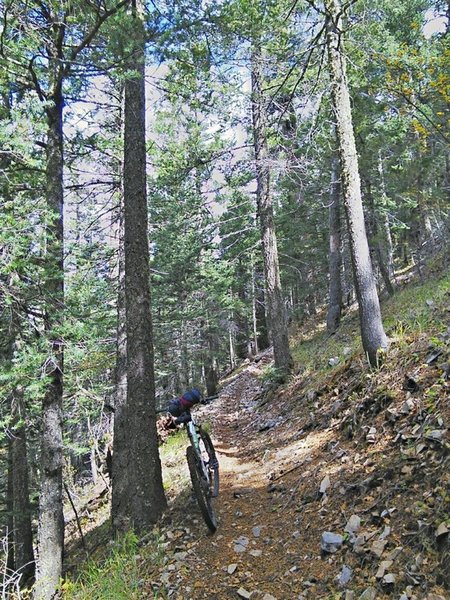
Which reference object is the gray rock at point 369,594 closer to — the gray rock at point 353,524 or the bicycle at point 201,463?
the gray rock at point 353,524

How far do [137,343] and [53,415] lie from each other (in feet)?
7.47

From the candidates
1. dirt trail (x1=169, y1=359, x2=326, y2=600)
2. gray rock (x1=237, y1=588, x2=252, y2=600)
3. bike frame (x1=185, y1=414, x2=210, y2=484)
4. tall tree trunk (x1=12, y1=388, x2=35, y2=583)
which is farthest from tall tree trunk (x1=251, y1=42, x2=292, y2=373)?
gray rock (x1=237, y1=588, x2=252, y2=600)

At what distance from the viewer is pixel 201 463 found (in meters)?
5.47

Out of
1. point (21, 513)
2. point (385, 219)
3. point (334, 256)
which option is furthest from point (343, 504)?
point (385, 219)

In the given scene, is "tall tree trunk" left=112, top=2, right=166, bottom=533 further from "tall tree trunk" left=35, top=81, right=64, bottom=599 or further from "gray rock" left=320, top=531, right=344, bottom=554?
"gray rock" left=320, top=531, right=344, bottom=554

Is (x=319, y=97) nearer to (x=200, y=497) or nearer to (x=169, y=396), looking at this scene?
(x=200, y=497)

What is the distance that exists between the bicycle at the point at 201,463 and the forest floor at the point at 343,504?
0.29 m

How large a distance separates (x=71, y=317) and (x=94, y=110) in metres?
4.86

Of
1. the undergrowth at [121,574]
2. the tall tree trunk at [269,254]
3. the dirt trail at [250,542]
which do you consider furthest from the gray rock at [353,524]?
the tall tree trunk at [269,254]

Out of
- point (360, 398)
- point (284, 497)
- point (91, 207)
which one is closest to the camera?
point (284, 497)

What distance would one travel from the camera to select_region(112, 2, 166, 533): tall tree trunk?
18.9 feet

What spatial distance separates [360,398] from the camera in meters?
6.16

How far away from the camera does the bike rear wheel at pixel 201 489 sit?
198 inches

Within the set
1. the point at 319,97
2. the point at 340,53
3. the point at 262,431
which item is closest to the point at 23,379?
the point at 262,431
